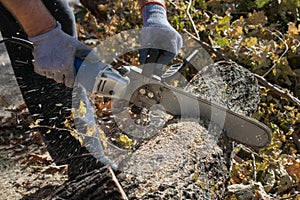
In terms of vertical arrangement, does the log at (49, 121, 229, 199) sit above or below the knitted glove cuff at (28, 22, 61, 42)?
below

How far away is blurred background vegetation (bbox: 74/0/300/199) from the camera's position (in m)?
2.66

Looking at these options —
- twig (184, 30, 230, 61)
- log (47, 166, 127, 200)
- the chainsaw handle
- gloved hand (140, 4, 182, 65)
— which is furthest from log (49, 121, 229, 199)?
twig (184, 30, 230, 61)

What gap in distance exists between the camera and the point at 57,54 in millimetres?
2012

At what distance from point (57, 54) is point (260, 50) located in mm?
1912

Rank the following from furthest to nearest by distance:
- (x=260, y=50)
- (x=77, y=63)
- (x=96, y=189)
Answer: (x=260, y=50) → (x=77, y=63) → (x=96, y=189)

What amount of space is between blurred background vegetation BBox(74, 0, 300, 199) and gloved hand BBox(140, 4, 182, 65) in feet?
2.48

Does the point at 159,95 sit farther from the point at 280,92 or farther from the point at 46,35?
the point at 280,92

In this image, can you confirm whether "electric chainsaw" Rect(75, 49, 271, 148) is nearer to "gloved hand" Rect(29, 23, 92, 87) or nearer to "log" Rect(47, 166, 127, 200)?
"gloved hand" Rect(29, 23, 92, 87)

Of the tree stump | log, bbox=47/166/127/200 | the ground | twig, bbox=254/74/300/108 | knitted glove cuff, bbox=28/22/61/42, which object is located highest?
knitted glove cuff, bbox=28/22/61/42

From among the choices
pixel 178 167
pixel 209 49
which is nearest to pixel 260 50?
pixel 209 49

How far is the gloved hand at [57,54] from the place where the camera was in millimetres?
2002

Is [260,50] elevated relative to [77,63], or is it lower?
lower

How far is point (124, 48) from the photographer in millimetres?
3766

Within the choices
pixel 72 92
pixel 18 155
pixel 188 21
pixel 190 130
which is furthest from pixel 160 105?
pixel 188 21
